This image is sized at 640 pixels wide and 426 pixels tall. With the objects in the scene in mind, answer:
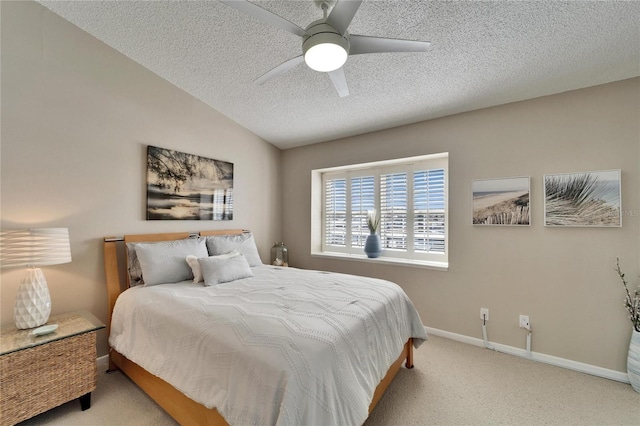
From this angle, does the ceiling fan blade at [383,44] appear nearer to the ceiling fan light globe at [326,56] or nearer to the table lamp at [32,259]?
the ceiling fan light globe at [326,56]

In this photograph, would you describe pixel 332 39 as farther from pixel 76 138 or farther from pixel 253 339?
pixel 76 138

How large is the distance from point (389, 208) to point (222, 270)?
231 centimetres

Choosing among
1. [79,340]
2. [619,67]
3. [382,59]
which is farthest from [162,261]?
[619,67]

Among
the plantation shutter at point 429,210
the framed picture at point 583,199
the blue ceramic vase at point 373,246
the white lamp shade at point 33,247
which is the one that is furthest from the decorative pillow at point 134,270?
the framed picture at point 583,199

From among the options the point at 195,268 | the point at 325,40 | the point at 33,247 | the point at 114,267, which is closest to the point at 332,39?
the point at 325,40

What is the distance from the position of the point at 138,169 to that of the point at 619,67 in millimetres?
4305

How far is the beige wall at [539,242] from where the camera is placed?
2.20m

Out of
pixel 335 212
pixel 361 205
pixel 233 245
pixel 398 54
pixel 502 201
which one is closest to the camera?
pixel 398 54

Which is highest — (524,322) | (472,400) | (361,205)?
(361,205)

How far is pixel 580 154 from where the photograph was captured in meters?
2.33

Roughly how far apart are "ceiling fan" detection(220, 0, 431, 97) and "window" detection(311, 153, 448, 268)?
1.88 m

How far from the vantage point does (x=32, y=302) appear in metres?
1.87

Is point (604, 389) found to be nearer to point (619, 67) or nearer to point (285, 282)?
point (619, 67)

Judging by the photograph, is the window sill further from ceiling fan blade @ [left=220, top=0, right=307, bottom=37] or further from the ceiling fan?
ceiling fan blade @ [left=220, top=0, right=307, bottom=37]
